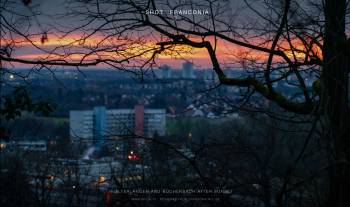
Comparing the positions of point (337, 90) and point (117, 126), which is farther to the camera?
point (117, 126)

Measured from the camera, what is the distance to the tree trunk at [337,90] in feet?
10.7

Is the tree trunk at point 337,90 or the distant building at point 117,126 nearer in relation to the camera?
the tree trunk at point 337,90

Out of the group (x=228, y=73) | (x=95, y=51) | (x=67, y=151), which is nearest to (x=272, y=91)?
(x=228, y=73)

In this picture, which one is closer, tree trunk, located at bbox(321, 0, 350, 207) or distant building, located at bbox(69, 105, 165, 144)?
tree trunk, located at bbox(321, 0, 350, 207)

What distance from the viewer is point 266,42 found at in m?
4.38

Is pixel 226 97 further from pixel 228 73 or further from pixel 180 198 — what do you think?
pixel 180 198

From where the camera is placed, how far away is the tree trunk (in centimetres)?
325

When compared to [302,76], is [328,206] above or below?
below

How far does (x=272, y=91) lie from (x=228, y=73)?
2.13 ft

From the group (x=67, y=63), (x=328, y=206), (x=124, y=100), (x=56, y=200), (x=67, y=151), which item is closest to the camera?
(x=328, y=206)

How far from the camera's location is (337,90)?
3426 mm

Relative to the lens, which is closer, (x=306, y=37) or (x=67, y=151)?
(x=306, y=37)

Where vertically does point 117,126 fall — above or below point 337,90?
below

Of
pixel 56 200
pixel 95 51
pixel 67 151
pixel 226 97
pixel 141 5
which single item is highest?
pixel 141 5
